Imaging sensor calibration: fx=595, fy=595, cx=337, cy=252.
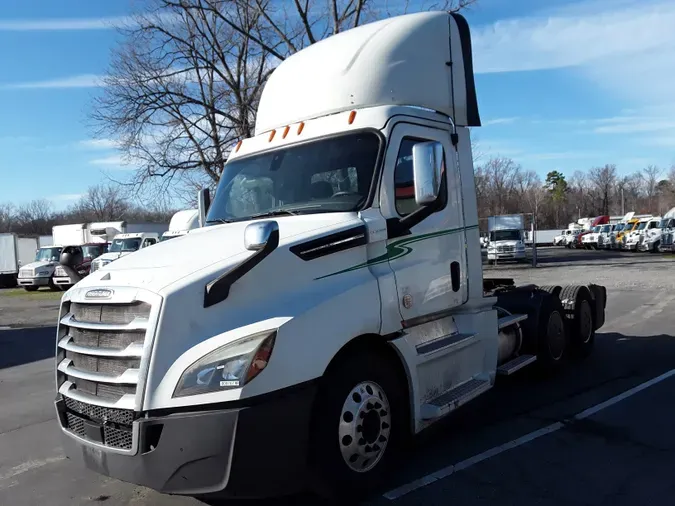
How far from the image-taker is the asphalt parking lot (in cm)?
432

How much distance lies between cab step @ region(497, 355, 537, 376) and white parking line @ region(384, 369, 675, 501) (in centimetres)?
68

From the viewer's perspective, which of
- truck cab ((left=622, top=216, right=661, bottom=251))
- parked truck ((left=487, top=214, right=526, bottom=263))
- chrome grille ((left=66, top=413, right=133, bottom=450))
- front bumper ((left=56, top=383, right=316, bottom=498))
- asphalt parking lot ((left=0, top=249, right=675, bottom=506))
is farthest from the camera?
truck cab ((left=622, top=216, right=661, bottom=251))

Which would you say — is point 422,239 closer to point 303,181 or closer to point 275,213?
point 303,181

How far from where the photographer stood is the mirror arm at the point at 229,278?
3627 mm

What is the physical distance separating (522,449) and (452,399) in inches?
33.4

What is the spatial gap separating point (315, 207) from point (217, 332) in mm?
1511

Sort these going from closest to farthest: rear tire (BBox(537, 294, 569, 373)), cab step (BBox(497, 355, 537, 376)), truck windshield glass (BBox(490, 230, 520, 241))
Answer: cab step (BBox(497, 355, 537, 376)), rear tire (BBox(537, 294, 569, 373)), truck windshield glass (BBox(490, 230, 520, 241))

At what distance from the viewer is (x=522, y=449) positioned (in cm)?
512

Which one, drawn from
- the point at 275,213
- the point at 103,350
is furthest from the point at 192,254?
the point at 275,213

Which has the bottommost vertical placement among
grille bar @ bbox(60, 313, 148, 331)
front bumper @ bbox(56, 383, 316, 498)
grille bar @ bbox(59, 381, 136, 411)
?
front bumper @ bbox(56, 383, 316, 498)

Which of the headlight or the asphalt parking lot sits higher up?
the headlight

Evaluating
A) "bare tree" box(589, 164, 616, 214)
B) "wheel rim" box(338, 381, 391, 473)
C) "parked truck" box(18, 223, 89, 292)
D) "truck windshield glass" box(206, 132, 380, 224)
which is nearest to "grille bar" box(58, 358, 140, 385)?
"wheel rim" box(338, 381, 391, 473)

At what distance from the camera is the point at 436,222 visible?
515 cm

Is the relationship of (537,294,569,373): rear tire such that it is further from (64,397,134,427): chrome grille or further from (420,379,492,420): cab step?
(64,397,134,427): chrome grille
